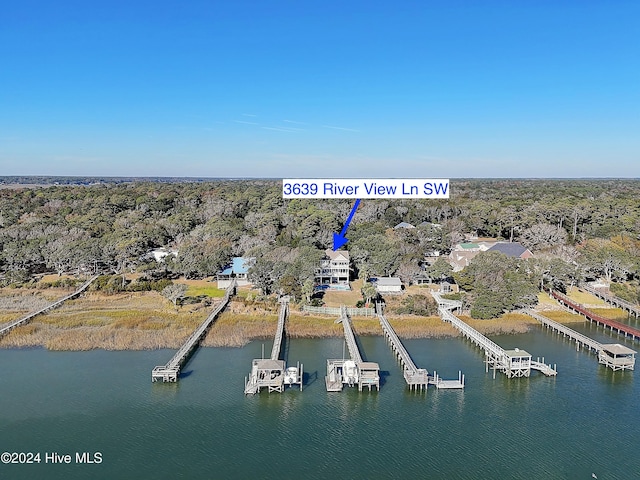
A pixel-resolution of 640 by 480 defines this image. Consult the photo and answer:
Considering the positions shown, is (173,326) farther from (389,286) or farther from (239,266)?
(389,286)

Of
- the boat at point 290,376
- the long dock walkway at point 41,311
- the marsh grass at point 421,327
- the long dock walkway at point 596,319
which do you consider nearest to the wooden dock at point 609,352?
the long dock walkway at point 596,319

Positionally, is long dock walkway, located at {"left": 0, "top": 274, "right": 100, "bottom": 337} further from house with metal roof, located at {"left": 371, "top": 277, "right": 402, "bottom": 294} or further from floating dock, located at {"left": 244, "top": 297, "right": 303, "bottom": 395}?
house with metal roof, located at {"left": 371, "top": 277, "right": 402, "bottom": 294}

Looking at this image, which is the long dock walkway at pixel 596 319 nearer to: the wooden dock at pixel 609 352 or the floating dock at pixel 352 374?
the wooden dock at pixel 609 352

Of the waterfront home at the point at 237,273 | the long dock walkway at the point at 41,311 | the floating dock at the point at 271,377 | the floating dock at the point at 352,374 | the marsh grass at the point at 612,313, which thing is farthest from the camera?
the waterfront home at the point at 237,273

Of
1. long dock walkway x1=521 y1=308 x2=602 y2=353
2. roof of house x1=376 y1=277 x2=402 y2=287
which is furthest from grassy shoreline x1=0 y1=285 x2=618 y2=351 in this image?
roof of house x1=376 y1=277 x2=402 y2=287

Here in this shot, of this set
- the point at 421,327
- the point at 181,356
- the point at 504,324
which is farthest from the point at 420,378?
the point at 181,356

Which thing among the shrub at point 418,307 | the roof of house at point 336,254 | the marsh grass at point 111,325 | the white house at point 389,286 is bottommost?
the marsh grass at point 111,325
